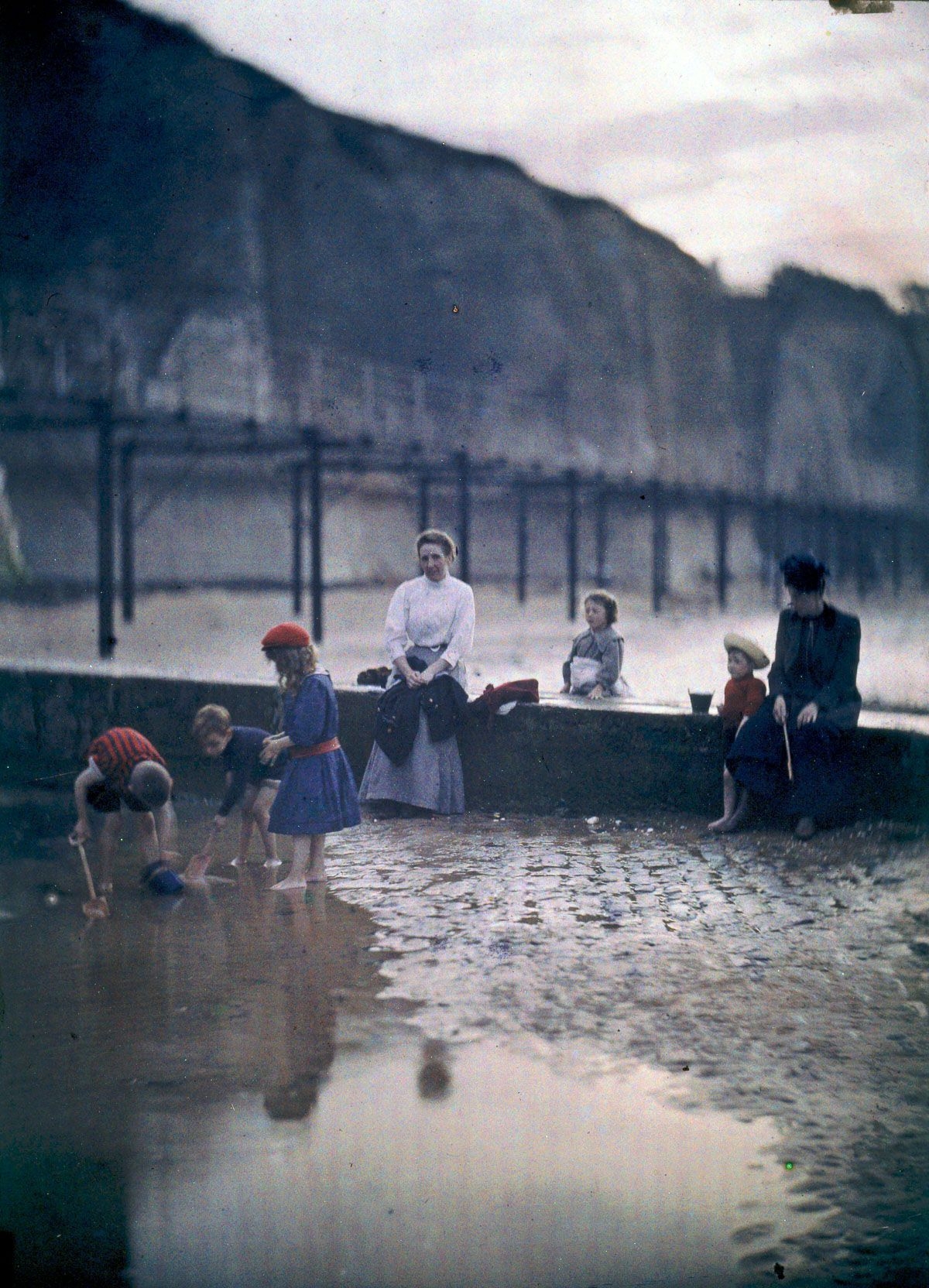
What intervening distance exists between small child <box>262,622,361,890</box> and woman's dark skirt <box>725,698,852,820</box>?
7.00ft

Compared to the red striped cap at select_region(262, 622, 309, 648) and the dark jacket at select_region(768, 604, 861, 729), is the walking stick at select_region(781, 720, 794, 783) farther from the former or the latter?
the red striped cap at select_region(262, 622, 309, 648)

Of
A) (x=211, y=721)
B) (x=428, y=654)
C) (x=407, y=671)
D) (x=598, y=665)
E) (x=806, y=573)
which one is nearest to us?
(x=211, y=721)

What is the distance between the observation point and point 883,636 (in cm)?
2388

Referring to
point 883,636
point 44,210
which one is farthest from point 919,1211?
point 44,210

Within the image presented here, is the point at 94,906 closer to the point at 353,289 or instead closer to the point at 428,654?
the point at 428,654

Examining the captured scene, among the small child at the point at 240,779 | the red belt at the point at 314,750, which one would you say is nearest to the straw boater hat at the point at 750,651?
the red belt at the point at 314,750

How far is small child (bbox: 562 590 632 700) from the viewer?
8.58 metres

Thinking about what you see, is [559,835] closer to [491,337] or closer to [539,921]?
[539,921]

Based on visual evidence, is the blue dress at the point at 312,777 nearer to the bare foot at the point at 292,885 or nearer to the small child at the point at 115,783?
the bare foot at the point at 292,885

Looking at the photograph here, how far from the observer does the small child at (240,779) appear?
21.6ft

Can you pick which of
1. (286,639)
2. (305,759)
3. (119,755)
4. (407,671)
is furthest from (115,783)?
(407,671)

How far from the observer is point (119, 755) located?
20.4 feet

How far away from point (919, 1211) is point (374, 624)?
22.9 metres

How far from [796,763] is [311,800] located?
2578mm
